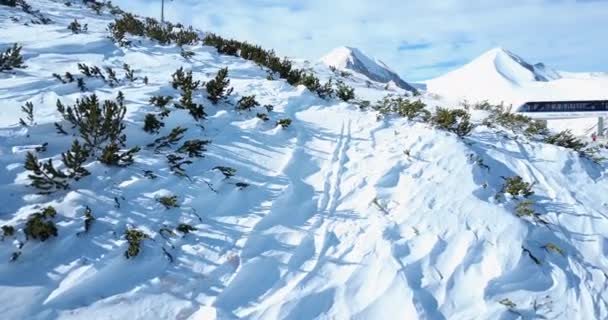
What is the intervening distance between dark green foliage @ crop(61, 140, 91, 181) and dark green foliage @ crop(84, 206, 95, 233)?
42 centimetres

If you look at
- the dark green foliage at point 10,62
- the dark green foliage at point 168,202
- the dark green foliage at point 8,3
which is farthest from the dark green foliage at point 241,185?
the dark green foliage at point 8,3

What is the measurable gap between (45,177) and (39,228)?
615 mm

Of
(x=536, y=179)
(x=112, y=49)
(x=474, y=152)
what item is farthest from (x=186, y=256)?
(x=112, y=49)

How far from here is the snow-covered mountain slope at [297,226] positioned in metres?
2.88

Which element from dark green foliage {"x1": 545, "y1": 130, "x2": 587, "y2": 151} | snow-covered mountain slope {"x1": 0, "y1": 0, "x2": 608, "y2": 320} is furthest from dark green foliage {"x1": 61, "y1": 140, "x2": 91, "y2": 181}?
dark green foliage {"x1": 545, "y1": 130, "x2": 587, "y2": 151}

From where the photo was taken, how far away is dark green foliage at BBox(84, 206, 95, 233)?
10.3 ft

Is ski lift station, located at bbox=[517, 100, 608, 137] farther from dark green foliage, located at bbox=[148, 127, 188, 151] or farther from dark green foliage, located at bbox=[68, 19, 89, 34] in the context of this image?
dark green foliage, located at bbox=[68, 19, 89, 34]

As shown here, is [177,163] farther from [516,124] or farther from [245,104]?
[516,124]

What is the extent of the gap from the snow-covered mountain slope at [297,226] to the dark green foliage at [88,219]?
1.1 inches

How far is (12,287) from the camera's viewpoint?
2613 millimetres

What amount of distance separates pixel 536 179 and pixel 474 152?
0.77 m

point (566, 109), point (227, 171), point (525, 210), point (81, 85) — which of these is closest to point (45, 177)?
point (227, 171)

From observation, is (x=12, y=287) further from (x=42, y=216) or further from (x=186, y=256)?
(x=186, y=256)

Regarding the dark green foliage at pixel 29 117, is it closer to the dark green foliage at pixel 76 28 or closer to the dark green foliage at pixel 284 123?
the dark green foliage at pixel 284 123
